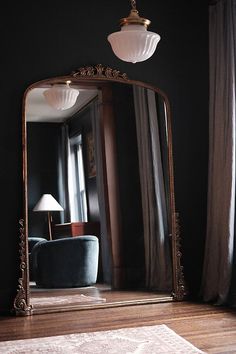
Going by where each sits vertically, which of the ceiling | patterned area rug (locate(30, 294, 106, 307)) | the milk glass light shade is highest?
the milk glass light shade

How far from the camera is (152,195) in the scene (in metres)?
4.30

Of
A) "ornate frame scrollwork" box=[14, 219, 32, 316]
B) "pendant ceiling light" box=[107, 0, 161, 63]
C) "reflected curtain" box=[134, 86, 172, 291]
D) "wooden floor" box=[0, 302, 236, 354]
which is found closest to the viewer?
"wooden floor" box=[0, 302, 236, 354]

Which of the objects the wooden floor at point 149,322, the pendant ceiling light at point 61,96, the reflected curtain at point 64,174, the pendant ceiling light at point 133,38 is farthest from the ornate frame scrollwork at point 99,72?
the wooden floor at point 149,322

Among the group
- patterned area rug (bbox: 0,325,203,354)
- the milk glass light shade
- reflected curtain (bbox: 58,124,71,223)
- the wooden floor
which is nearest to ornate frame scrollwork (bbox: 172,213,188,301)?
the wooden floor

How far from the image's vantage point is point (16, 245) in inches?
158

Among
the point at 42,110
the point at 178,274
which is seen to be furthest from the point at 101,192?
the point at 178,274

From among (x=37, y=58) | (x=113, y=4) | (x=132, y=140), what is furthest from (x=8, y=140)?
(x=113, y=4)

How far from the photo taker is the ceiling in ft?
13.5

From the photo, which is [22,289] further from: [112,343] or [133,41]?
[133,41]

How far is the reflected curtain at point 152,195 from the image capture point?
425 centimetres

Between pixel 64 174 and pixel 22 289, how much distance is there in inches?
36.5

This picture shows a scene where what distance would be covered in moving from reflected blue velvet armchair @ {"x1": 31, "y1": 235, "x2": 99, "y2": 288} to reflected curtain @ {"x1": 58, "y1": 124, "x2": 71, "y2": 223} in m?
0.20

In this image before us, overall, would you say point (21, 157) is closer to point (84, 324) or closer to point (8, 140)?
point (8, 140)

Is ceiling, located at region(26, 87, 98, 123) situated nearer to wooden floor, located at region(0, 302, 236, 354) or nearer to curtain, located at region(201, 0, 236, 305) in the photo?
curtain, located at region(201, 0, 236, 305)
